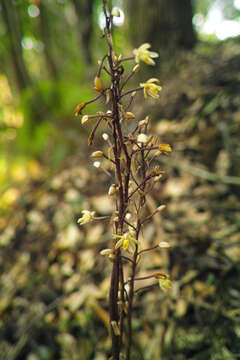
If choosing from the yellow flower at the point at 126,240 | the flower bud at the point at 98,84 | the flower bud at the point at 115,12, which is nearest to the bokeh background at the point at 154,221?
the flower bud at the point at 115,12

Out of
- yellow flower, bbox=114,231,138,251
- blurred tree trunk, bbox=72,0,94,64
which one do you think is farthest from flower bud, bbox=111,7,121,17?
blurred tree trunk, bbox=72,0,94,64

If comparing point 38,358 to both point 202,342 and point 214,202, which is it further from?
point 214,202

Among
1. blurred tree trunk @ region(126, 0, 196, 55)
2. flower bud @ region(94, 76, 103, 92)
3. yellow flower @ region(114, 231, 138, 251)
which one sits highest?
blurred tree trunk @ region(126, 0, 196, 55)

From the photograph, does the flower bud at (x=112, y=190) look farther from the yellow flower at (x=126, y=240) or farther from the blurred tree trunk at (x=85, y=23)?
the blurred tree trunk at (x=85, y=23)

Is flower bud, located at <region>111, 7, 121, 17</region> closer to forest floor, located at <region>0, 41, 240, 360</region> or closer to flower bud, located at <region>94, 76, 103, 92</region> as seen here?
flower bud, located at <region>94, 76, 103, 92</region>

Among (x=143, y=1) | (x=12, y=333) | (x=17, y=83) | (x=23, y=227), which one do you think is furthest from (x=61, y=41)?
(x=12, y=333)

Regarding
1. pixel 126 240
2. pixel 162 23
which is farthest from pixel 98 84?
pixel 162 23
